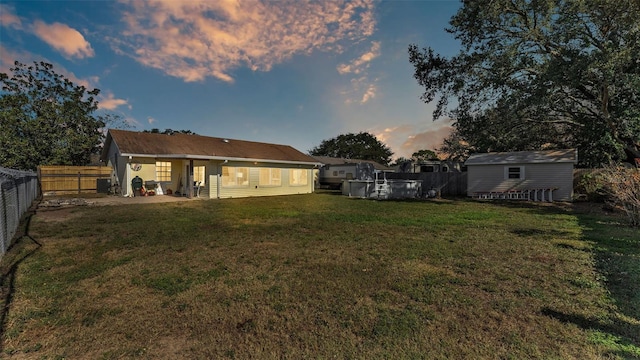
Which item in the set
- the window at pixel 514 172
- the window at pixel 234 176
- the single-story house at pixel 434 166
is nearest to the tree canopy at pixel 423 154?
the single-story house at pixel 434 166

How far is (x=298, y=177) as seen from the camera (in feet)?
66.0

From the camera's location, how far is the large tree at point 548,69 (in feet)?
37.1

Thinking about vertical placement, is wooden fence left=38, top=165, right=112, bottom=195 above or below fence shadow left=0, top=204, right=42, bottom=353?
above

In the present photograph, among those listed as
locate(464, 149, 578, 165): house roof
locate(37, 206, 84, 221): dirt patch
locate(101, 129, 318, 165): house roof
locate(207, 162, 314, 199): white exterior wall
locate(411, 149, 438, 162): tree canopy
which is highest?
locate(411, 149, 438, 162): tree canopy

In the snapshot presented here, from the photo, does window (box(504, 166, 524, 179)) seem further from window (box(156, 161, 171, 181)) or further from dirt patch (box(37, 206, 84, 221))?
dirt patch (box(37, 206, 84, 221))

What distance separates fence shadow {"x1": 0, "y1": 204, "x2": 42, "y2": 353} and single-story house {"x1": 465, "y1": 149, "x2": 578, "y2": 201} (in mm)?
19754

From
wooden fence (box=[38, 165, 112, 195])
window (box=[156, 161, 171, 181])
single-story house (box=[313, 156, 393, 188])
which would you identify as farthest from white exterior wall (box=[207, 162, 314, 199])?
wooden fence (box=[38, 165, 112, 195])

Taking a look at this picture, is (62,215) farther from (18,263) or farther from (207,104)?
(207,104)

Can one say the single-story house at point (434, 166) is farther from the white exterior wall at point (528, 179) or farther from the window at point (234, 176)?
the window at point (234, 176)

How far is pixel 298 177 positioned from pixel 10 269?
16.3m

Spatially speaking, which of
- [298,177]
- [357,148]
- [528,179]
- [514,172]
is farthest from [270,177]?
[357,148]

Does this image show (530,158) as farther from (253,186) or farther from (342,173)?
(253,186)

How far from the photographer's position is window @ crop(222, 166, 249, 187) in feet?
53.3

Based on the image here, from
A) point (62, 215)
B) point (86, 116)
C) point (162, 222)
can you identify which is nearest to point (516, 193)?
point (162, 222)
